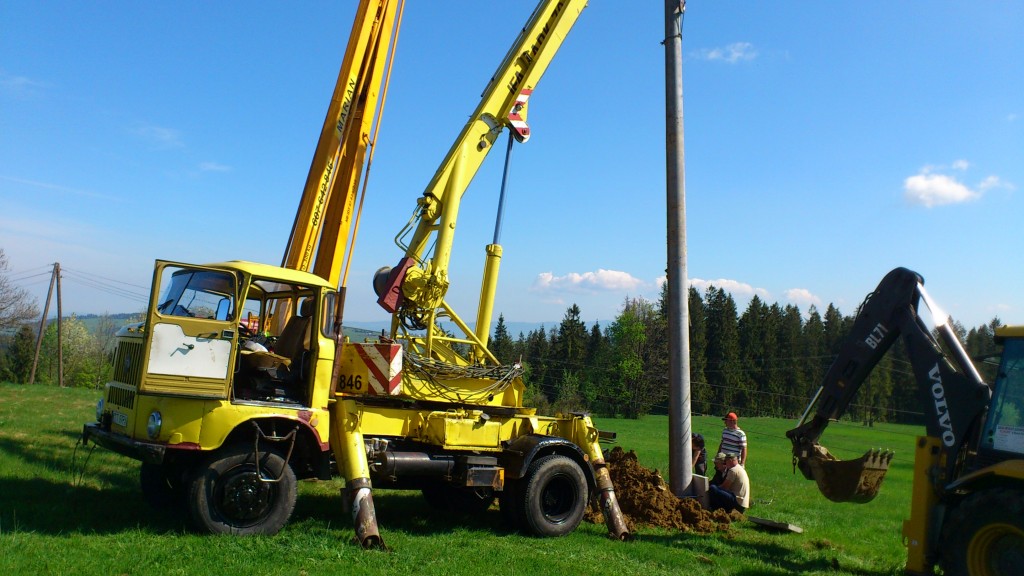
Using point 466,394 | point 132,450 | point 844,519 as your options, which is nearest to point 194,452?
point 132,450

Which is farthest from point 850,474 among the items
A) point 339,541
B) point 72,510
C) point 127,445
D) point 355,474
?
point 72,510

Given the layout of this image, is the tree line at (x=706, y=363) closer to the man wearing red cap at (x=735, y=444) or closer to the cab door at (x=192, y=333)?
the man wearing red cap at (x=735, y=444)

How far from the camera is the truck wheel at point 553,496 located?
9.87 meters

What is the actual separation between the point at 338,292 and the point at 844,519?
10005mm

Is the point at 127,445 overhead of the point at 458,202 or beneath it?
beneath

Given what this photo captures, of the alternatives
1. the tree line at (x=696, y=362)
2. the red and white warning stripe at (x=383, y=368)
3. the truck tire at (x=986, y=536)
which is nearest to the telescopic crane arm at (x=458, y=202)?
the red and white warning stripe at (x=383, y=368)

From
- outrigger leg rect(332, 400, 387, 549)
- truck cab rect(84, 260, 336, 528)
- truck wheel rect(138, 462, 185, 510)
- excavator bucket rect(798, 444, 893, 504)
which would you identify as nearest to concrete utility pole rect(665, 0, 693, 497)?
excavator bucket rect(798, 444, 893, 504)

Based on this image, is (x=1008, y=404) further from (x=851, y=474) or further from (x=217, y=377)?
(x=217, y=377)

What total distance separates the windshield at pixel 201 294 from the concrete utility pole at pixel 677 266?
7024 mm

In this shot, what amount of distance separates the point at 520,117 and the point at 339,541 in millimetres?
7644

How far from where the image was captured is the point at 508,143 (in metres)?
12.9

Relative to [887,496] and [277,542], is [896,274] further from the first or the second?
[887,496]

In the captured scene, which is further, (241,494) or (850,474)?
(850,474)

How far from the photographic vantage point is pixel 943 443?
8.30 m
